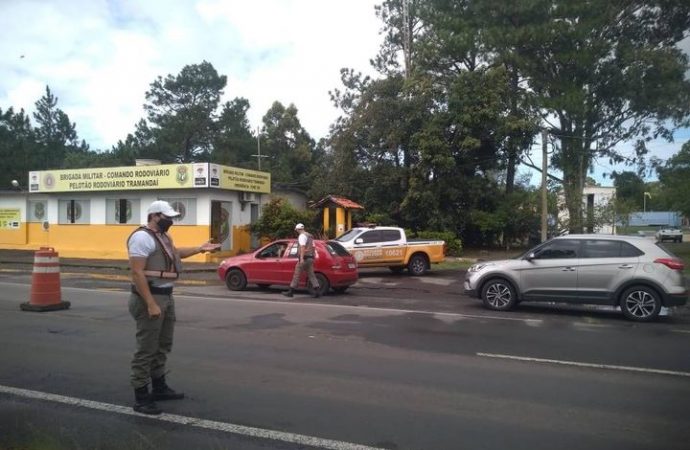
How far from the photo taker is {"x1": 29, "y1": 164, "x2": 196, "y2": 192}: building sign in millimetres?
25719

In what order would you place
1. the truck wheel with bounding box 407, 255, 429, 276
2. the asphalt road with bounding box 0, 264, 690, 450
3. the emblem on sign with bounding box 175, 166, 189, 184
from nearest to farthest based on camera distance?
the asphalt road with bounding box 0, 264, 690, 450, the truck wheel with bounding box 407, 255, 429, 276, the emblem on sign with bounding box 175, 166, 189, 184

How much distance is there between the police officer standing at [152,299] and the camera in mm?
5258

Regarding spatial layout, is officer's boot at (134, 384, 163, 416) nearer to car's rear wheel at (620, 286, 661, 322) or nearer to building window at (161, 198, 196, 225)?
car's rear wheel at (620, 286, 661, 322)

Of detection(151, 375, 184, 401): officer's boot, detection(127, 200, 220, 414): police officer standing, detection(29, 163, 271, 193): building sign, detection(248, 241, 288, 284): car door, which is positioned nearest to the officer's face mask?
detection(127, 200, 220, 414): police officer standing

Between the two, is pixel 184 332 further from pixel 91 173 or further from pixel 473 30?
pixel 473 30

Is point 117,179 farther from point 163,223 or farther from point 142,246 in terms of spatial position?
point 142,246

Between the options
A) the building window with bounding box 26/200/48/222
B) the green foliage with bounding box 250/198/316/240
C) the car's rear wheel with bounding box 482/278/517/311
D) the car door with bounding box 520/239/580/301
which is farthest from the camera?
the building window with bounding box 26/200/48/222

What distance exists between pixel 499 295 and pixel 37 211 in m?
27.5

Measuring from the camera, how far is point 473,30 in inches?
1377

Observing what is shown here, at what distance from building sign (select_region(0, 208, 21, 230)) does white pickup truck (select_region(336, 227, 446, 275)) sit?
68.5 ft

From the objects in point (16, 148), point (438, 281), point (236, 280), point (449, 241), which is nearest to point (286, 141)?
point (16, 148)

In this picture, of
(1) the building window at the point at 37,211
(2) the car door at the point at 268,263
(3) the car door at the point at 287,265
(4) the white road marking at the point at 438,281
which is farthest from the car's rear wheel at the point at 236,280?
(1) the building window at the point at 37,211

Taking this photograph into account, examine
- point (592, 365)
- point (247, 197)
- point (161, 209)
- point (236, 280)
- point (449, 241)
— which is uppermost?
point (247, 197)

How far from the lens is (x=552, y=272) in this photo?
39.1 feet
